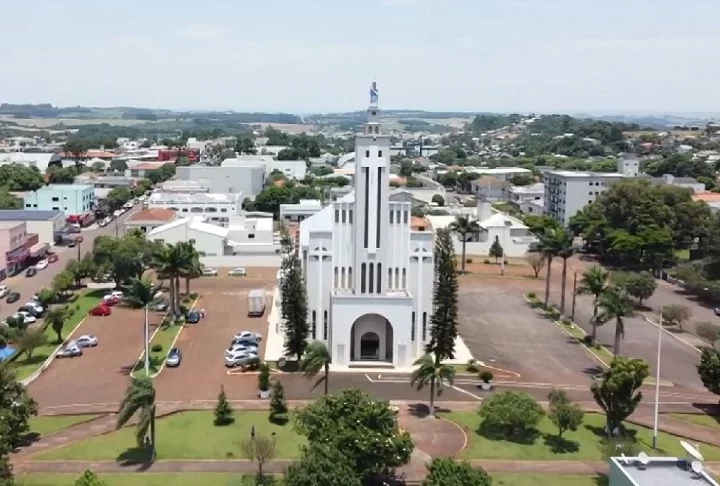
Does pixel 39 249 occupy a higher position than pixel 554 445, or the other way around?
pixel 39 249

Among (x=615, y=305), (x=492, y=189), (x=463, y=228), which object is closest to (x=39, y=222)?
(x=463, y=228)

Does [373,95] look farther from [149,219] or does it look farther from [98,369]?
[149,219]

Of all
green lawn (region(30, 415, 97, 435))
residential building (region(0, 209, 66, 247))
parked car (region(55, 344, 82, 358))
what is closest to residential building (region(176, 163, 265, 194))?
residential building (region(0, 209, 66, 247))

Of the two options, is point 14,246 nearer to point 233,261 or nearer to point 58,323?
point 233,261

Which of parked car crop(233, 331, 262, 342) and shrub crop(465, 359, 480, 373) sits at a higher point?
parked car crop(233, 331, 262, 342)

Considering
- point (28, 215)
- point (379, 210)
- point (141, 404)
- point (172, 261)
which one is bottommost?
point (141, 404)

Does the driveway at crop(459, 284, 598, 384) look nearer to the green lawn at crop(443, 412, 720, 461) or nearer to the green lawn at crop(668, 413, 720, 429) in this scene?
the green lawn at crop(668, 413, 720, 429)
